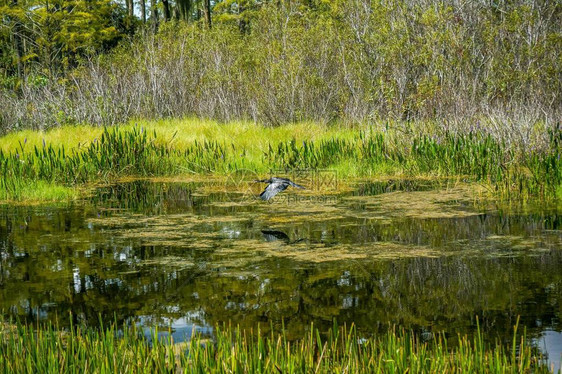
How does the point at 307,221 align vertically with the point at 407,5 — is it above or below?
below

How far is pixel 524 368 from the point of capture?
9.24 ft

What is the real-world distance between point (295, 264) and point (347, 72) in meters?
9.94

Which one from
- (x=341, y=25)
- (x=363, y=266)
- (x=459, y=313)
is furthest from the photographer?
(x=341, y=25)

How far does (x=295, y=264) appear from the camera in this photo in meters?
5.03

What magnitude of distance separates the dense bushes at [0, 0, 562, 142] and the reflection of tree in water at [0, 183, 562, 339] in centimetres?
506

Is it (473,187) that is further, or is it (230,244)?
(473,187)

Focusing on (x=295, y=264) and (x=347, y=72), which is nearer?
(x=295, y=264)

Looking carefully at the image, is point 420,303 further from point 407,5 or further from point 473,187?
point 407,5

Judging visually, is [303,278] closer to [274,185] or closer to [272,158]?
[274,185]

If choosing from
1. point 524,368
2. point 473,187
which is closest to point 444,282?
point 524,368

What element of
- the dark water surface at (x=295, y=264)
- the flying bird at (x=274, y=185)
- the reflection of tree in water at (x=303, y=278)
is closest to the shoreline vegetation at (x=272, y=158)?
the dark water surface at (x=295, y=264)

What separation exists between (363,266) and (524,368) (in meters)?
2.15

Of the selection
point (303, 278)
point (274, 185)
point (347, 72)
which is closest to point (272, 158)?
point (274, 185)

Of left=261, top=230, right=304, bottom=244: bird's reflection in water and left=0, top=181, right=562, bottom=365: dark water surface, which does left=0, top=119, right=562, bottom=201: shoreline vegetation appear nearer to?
left=0, top=181, right=562, bottom=365: dark water surface
